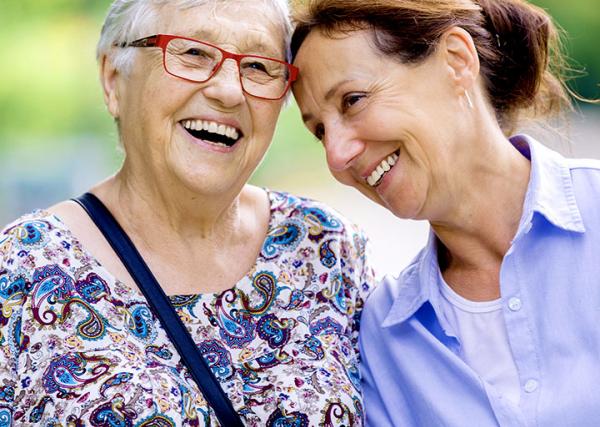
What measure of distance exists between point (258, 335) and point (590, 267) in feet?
2.76

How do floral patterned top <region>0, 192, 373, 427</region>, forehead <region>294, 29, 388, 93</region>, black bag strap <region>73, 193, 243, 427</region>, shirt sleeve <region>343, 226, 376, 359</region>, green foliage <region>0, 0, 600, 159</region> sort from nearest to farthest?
floral patterned top <region>0, 192, 373, 427</region>
black bag strap <region>73, 193, 243, 427</region>
forehead <region>294, 29, 388, 93</region>
shirt sleeve <region>343, 226, 376, 359</region>
green foliage <region>0, 0, 600, 159</region>

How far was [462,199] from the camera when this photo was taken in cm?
244

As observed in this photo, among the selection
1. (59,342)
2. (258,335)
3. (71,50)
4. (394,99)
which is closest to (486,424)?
(258,335)

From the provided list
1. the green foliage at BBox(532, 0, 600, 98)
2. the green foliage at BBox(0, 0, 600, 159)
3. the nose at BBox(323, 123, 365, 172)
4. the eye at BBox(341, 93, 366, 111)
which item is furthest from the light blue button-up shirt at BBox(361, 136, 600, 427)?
the green foliage at BBox(532, 0, 600, 98)

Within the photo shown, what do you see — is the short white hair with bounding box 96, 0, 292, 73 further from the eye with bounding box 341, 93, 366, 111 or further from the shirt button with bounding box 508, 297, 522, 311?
the shirt button with bounding box 508, 297, 522, 311

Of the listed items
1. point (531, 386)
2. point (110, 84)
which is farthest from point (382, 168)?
point (110, 84)

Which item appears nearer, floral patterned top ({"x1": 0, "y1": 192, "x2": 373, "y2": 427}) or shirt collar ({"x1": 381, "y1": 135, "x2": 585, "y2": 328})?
floral patterned top ({"x1": 0, "y1": 192, "x2": 373, "y2": 427})

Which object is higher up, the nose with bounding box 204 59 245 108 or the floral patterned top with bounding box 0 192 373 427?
the nose with bounding box 204 59 245 108

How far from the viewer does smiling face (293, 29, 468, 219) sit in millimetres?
2355

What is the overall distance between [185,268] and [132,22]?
652 mm

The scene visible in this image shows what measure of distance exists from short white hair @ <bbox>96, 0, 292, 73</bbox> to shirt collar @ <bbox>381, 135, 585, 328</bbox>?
0.68 metres

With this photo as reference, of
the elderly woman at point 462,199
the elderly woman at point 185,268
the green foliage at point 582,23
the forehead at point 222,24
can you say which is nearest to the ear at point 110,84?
the elderly woman at point 185,268

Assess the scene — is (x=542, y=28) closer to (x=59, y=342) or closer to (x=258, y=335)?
(x=258, y=335)

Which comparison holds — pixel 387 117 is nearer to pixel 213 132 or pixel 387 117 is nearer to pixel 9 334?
pixel 213 132
